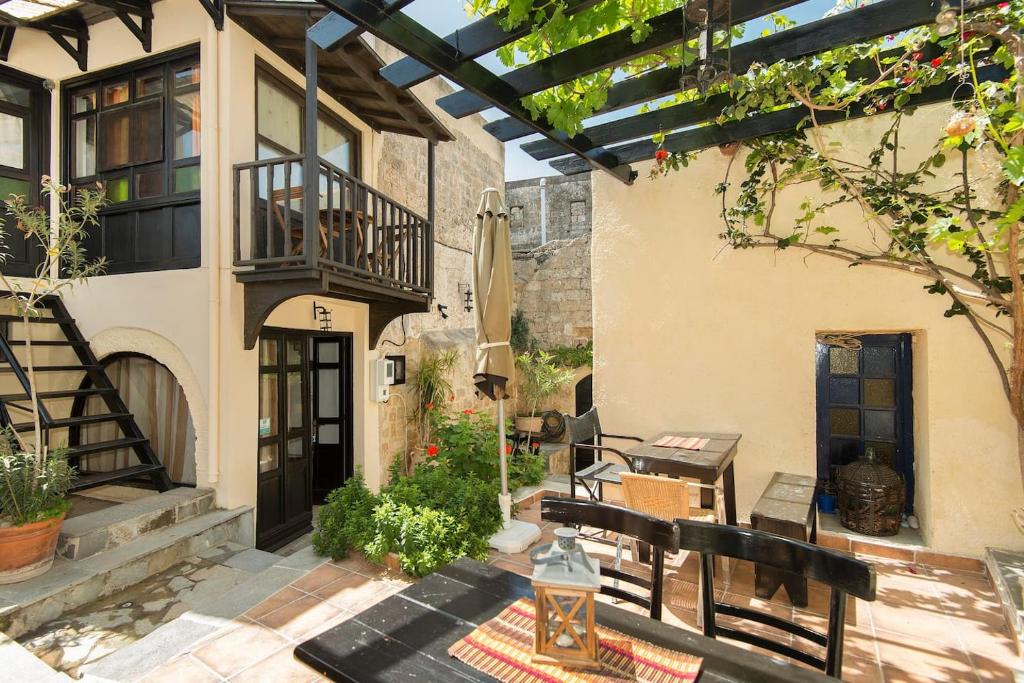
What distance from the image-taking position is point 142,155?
193 inches

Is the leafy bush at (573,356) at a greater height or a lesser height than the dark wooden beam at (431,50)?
lesser

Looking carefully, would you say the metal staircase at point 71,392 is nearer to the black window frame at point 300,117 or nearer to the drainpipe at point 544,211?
the black window frame at point 300,117

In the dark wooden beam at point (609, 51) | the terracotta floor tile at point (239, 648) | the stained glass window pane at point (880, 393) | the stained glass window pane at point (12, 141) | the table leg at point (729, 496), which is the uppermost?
the stained glass window pane at point (12, 141)

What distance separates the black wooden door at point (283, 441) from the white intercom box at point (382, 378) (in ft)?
2.86

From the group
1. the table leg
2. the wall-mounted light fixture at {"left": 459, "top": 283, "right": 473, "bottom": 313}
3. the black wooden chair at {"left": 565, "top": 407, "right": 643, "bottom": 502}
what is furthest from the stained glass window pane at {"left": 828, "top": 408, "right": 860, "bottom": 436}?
the wall-mounted light fixture at {"left": 459, "top": 283, "right": 473, "bottom": 313}

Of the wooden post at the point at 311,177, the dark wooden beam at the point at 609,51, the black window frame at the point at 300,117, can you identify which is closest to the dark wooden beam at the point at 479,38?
the dark wooden beam at the point at 609,51

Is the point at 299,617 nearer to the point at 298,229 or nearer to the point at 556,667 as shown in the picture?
the point at 556,667

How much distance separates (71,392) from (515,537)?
394 centimetres

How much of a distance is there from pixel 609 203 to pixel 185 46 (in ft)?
13.7

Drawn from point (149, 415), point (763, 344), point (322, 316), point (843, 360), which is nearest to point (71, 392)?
point (149, 415)

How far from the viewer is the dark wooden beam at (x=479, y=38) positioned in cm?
245

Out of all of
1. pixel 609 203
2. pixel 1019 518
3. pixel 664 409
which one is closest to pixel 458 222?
pixel 609 203

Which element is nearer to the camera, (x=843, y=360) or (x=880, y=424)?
(x=880, y=424)

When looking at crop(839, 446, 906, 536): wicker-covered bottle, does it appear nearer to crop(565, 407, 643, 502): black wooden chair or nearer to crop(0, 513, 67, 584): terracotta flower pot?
crop(565, 407, 643, 502): black wooden chair
